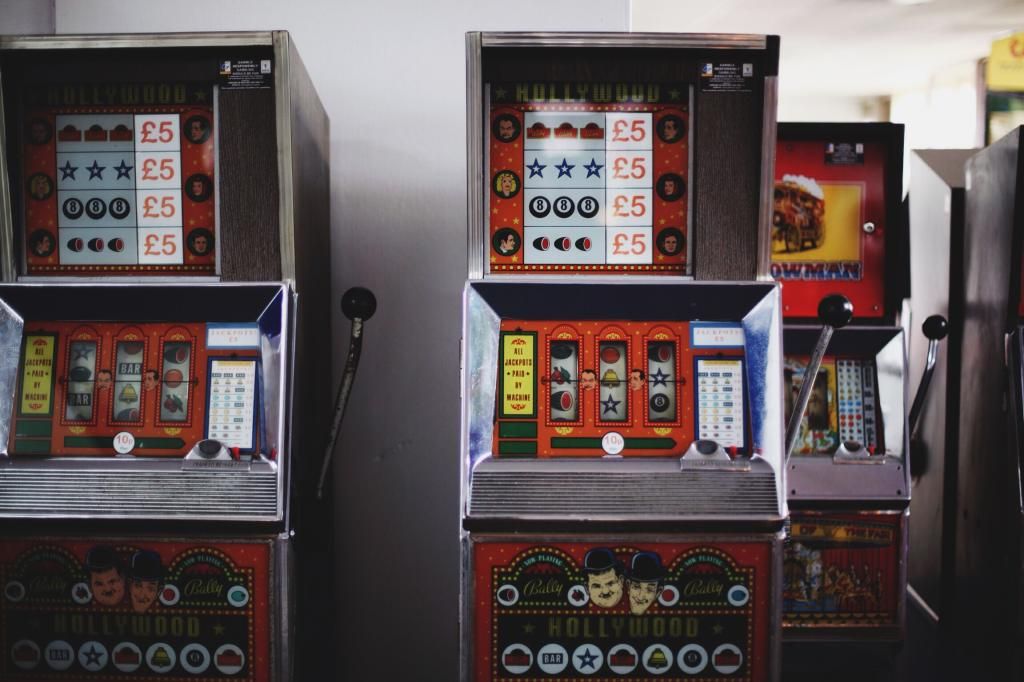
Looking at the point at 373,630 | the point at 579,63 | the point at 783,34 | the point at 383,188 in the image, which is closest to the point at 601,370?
the point at 579,63

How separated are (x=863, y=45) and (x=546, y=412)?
650 cm

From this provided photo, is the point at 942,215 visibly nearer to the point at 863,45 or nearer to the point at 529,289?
the point at 529,289

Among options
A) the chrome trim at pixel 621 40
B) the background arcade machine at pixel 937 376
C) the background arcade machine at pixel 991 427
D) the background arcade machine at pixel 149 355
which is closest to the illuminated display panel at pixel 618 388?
the background arcade machine at pixel 149 355

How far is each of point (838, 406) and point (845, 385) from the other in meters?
0.08

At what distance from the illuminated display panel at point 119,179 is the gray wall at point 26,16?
2.72 feet

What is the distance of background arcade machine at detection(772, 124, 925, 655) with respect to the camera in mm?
2578

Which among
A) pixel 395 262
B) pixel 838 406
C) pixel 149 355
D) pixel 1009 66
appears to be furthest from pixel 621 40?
pixel 1009 66

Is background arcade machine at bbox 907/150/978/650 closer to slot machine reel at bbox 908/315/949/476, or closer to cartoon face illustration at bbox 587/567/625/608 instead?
slot machine reel at bbox 908/315/949/476

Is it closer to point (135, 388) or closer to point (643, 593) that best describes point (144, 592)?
point (135, 388)

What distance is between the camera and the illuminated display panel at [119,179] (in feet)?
6.31

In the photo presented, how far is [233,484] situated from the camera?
175cm

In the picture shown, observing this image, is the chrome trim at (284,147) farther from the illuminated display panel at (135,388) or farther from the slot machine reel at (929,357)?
the slot machine reel at (929,357)

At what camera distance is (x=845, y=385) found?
8.67 feet

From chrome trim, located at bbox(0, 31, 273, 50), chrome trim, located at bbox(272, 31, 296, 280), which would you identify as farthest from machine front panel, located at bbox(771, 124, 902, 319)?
chrome trim, located at bbox(0, 31, 273, 50)
